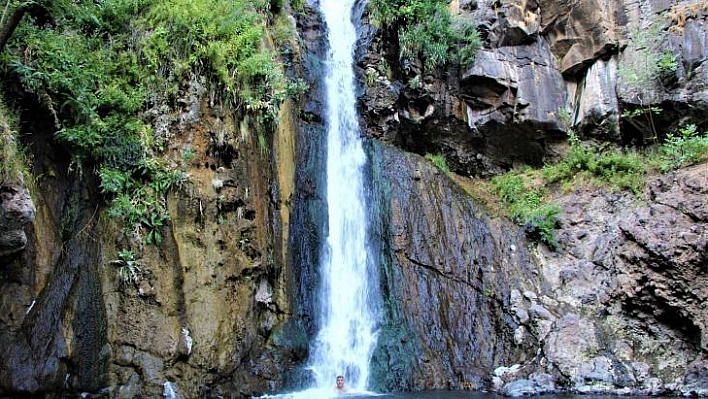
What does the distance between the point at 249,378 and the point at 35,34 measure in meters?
6.72

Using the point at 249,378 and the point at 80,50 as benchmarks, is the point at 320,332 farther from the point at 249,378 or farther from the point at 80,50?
the point at 80,50

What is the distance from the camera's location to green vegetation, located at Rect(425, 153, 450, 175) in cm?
1485

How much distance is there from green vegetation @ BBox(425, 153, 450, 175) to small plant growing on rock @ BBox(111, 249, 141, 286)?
28.4 ft

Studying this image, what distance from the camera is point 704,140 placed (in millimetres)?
12484

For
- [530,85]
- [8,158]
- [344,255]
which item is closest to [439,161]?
[530,85]

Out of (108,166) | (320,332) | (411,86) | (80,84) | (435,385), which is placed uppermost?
(411,86)

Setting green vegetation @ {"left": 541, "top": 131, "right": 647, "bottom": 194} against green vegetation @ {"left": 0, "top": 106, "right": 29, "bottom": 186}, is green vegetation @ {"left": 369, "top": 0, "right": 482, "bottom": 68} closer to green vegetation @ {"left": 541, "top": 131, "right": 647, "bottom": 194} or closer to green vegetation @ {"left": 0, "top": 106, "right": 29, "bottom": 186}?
green vegetation @ {"left": 541, "top": 131, "right": 647, "bottom": 194}

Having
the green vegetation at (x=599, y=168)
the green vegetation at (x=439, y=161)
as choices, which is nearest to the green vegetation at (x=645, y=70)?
the green vegetation at (x=599, y=168)

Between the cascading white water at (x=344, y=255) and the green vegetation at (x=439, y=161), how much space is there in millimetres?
2435

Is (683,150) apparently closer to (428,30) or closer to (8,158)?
(428,30)

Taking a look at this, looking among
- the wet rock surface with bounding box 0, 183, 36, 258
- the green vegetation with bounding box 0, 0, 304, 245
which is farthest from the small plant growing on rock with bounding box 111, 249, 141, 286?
the wet rock surface with bounding box 0, 183, 36, 258

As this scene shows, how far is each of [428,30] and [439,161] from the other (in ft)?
12.3

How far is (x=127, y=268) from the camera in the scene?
337 inches

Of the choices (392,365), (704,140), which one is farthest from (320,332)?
(704,140)
